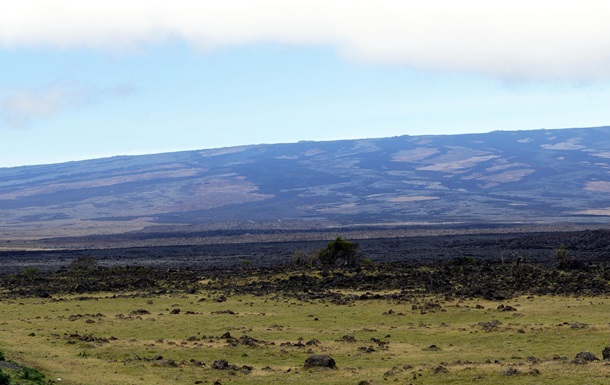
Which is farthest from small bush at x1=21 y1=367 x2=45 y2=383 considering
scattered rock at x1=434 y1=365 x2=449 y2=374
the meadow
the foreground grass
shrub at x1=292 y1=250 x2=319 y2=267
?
Answer: shrub at x1=292 y1=250 x2=319 y2=267

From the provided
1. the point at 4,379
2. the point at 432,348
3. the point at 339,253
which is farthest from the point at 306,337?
the point at 339,253

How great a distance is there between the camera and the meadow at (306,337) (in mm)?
21500

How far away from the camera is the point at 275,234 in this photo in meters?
137

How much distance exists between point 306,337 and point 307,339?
470 millimetres

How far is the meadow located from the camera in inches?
846

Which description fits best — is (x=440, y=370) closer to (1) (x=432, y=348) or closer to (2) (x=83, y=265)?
(1) (x=432, y=348)

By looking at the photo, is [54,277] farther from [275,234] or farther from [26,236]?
[26,236]

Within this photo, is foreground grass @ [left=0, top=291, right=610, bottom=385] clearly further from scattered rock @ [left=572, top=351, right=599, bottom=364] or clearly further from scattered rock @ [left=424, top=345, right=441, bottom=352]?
scattered rock @ [left=572, top=351, right=599, bottom=364]

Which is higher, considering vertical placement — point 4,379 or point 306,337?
point 4,379

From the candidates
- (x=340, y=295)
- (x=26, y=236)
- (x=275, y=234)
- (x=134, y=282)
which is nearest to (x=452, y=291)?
(x=340, y=295)

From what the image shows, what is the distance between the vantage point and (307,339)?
94.8ft

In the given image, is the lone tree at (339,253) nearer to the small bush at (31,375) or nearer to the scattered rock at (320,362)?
the scattered rock at (320,362)

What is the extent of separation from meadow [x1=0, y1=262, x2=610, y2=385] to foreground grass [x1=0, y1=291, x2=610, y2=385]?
0.05m

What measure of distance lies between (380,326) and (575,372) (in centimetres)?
1252
